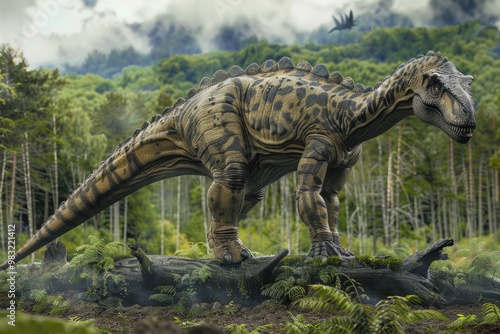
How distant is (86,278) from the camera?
21.4 feet

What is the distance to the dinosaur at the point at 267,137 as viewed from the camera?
577 cm

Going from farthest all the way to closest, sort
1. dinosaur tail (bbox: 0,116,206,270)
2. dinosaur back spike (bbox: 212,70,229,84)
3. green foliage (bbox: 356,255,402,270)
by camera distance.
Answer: dinosaur back spike (bbox: 212,70,229,84) < dinosaur tail (bbox: 0,116,206,270) < green foliage (bbox: 356,255,402,270)

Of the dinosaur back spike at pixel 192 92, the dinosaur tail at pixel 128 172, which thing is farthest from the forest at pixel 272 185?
the dinosaur back spike at pixel 192 92

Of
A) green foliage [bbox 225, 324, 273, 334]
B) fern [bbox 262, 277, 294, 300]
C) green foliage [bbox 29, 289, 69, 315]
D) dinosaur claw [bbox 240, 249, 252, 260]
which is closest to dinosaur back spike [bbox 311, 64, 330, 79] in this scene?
dinosaur claw [bbox 240, 249, 252, 260]

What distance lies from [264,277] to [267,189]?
70.7 feet

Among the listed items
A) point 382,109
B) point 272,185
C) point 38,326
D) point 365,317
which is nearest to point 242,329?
point 365,317

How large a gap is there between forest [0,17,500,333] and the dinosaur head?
1.50 metres

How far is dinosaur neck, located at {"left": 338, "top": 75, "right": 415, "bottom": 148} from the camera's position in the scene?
5695 mm

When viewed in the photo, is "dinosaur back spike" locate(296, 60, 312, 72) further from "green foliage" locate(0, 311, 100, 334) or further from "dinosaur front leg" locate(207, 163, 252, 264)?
"green foliage" locate(0, 311, 100, 334)

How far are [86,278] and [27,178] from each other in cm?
1077

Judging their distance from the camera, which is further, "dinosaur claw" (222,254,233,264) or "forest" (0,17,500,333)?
"forest" (0,17,500,333)

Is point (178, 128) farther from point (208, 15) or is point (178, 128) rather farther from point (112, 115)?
point (208, 15)

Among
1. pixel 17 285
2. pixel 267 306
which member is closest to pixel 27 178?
pixel 17 285

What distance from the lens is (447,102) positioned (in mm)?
5195
